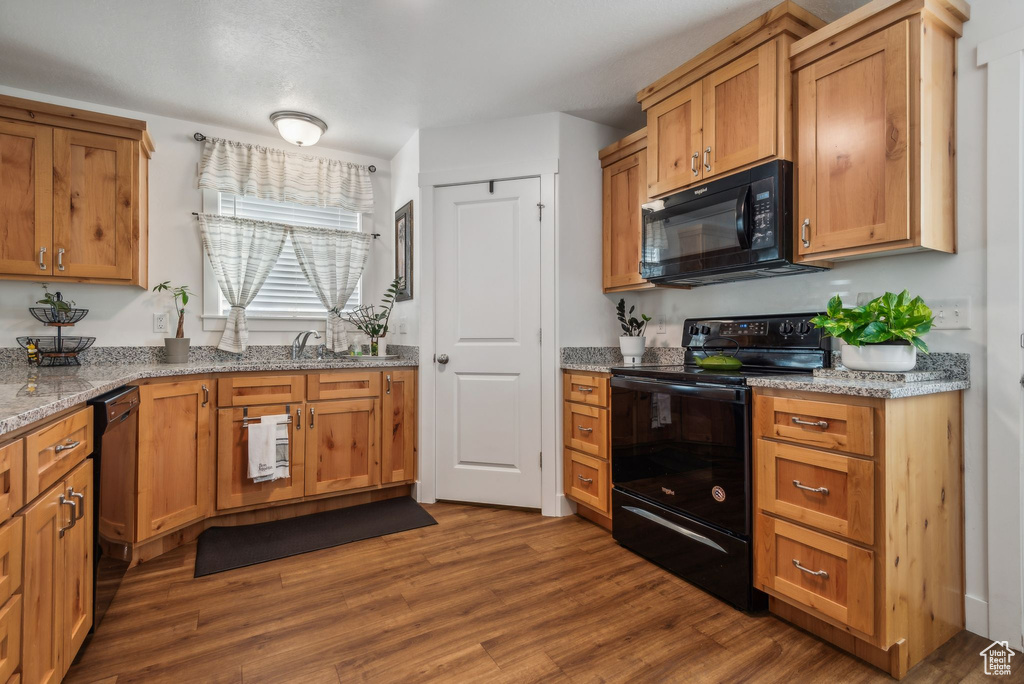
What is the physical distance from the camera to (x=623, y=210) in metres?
3.10

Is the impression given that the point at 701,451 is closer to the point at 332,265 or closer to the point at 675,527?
the point at 675,527

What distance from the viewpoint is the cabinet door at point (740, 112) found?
6.91ft

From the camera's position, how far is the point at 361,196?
12.4ft

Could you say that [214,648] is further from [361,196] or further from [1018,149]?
[1018,149]

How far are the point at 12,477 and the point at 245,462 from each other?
179cm

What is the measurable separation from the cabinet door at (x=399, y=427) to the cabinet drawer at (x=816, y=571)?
7.04 ft

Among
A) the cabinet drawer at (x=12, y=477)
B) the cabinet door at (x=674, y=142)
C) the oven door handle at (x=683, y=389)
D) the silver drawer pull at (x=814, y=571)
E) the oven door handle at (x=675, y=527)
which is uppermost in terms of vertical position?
the cabinet door at (x=674, y=142)

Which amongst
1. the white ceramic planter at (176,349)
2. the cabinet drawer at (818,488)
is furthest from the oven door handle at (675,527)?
the white ceramic planter at (176,349)

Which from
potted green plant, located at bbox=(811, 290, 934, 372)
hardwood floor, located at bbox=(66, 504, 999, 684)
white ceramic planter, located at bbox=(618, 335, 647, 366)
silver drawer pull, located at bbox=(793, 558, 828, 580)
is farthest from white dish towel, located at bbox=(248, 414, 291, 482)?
potted green plant, located at bbox=(811, 290, 934, 372)

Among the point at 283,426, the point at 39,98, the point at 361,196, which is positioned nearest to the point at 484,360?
the point at 283,426

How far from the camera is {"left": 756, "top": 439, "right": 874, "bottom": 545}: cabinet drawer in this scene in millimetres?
1600

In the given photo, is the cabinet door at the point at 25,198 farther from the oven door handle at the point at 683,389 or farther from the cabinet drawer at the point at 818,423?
the cabinet drawer at the point at 818,423

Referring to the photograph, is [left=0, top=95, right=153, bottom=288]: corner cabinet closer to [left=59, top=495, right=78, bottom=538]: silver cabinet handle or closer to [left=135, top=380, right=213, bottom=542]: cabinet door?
[left=135, top=380, right=213, bottom=542]: cabinet door

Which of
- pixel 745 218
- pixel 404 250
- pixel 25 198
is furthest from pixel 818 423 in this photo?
pixel 25 198
